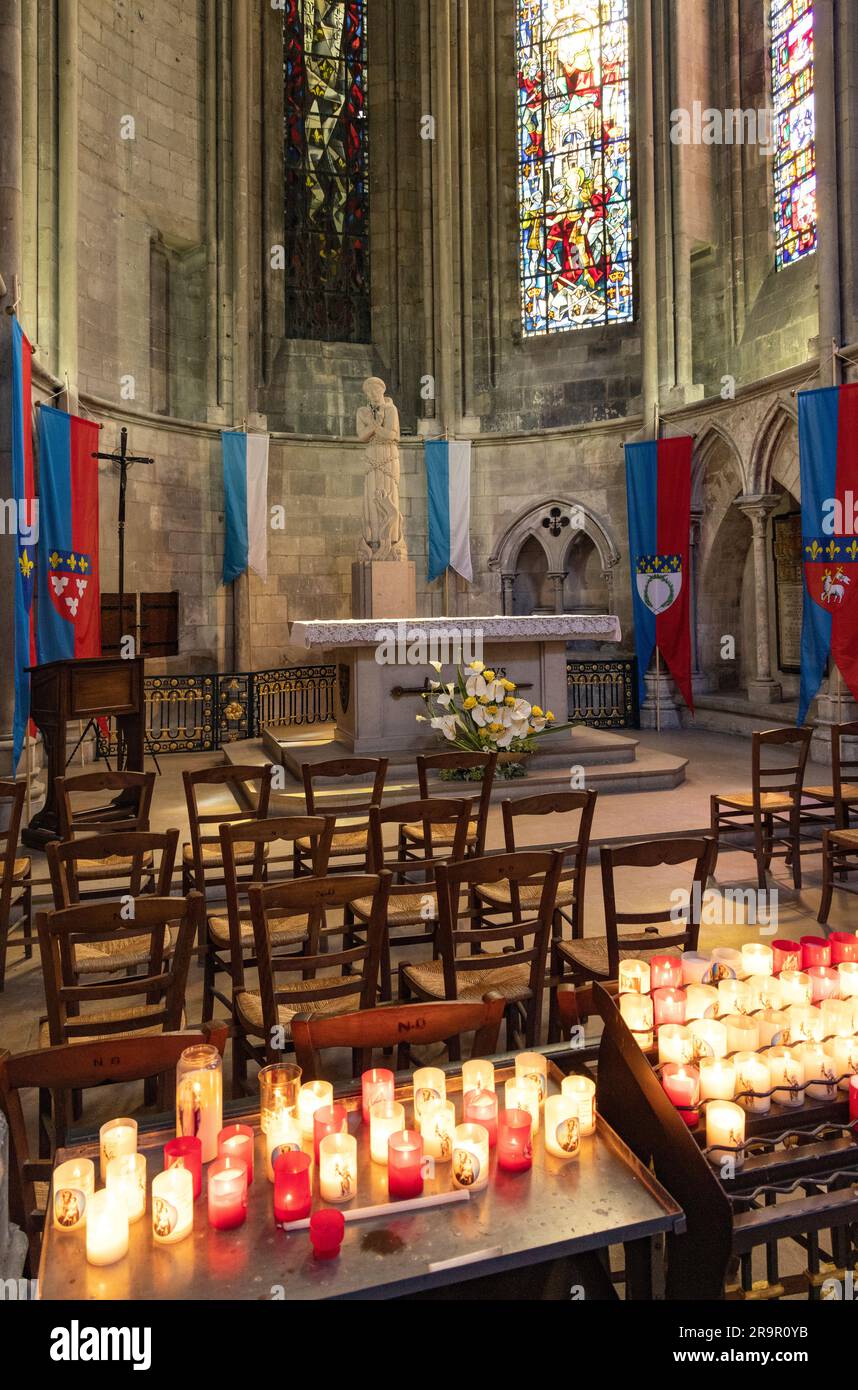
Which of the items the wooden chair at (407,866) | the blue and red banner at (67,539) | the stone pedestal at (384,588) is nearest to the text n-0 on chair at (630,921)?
the wooden chair at (407,866)

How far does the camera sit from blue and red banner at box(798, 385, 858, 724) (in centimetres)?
874

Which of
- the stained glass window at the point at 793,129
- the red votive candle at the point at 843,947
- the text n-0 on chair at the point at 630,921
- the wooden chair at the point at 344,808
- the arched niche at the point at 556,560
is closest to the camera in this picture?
the red votive candle at the point at 843,947

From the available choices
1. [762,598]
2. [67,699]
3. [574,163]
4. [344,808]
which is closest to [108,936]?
[344,808]

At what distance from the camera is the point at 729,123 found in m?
12.5

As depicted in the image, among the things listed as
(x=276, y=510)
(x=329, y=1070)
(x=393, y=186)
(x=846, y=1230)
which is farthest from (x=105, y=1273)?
(x=393, y=186)

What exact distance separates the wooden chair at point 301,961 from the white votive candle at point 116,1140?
2.94ft

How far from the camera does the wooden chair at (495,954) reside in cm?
291

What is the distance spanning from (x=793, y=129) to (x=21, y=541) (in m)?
10.7

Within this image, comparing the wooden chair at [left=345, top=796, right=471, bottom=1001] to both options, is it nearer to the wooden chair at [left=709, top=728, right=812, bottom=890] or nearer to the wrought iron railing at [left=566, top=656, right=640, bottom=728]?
the wooden chair at [left=709, top=728, right=812, bottom=890]

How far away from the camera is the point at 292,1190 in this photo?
1563 millimetres

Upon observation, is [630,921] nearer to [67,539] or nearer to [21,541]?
[21,541]

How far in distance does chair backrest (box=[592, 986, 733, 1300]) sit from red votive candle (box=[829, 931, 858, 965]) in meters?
0.79

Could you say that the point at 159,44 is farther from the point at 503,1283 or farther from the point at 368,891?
the point at 503,1283

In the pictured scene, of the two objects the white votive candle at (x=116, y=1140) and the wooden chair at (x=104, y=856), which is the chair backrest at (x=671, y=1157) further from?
the wooden chair at (x=104, y=856)
